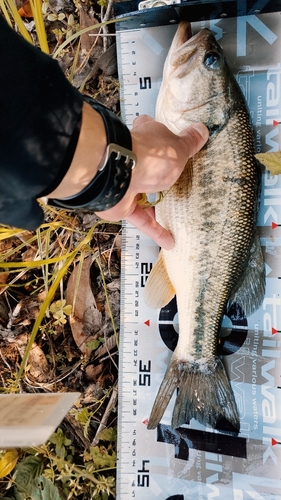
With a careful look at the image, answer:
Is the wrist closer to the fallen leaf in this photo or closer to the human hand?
the human hand

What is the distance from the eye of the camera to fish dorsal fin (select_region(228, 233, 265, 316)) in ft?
6.17

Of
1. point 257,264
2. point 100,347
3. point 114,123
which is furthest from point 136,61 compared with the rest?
point 100,347

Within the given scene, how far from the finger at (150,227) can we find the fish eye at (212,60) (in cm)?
67

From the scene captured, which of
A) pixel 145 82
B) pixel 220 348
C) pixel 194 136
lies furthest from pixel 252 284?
pixel 145 82

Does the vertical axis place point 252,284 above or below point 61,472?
above

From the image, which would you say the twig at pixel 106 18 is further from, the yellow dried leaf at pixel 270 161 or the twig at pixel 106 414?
the twig at pixel 106 414

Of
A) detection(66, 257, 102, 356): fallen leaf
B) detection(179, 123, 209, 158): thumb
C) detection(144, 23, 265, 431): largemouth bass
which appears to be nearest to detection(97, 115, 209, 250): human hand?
detection(179, 123, 209, 158): thumb

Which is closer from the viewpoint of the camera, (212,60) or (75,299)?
(212,60)

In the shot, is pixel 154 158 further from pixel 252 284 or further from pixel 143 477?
pixel 143 477

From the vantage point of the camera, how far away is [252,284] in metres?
1.90

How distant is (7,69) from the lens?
0.91 metres

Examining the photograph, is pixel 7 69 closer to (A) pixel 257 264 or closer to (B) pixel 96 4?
(A) pixel 257 264

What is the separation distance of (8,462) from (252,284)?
1.49 m

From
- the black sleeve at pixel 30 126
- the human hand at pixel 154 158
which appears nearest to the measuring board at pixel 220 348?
the human hand at pixel 154 158
